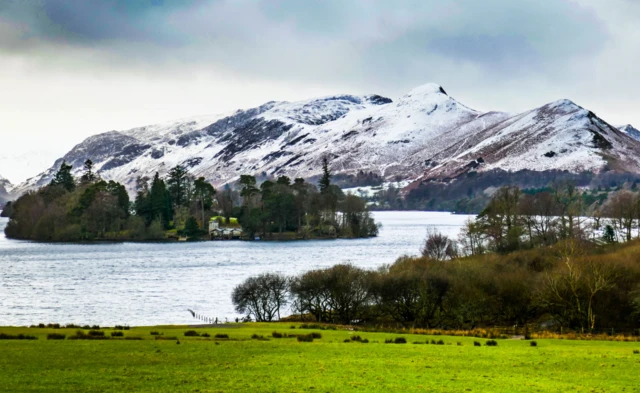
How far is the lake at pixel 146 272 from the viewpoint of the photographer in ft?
230

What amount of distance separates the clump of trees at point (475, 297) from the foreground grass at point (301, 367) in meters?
25.6

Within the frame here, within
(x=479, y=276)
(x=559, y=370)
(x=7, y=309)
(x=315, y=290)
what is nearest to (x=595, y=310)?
(x=479, y=276)

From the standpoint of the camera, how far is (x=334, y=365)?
86.5 feet

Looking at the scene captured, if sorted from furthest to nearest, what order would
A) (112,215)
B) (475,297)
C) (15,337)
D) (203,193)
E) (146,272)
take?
1. (203,193)
2. (112,215)
3. (146,272)
4. (475,297)
5. (15,337)

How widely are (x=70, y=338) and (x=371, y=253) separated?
95.8 m

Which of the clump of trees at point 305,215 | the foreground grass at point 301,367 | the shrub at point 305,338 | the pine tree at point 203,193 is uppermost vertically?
the pine tree at point 203,193

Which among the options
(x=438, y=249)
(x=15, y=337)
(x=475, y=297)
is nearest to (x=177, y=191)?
(x=438, y=249)

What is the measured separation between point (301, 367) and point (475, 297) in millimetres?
38454

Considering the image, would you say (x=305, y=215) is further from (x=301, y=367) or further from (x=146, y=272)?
(x=301, y=367)

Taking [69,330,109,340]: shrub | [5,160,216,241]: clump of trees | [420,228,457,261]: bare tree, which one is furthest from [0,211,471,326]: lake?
[69,330,109,340]: shrub

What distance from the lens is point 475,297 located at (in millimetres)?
61562

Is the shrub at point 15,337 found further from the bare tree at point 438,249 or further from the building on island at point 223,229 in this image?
the building on island at point 223,229

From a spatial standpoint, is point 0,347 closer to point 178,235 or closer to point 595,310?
point 595,310

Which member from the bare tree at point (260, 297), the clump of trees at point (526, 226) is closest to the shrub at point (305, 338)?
the bare tree at point (260, 297)
